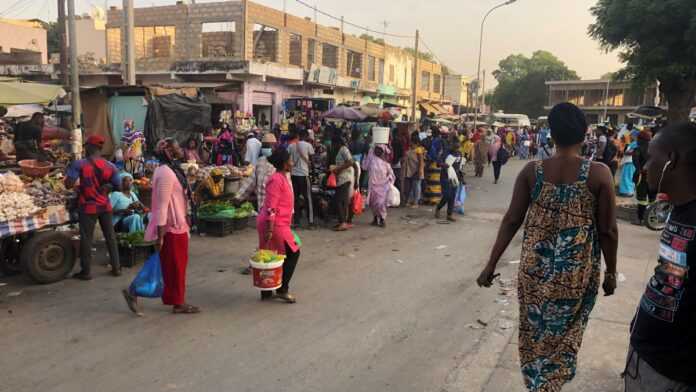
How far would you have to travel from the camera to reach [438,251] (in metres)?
8.82

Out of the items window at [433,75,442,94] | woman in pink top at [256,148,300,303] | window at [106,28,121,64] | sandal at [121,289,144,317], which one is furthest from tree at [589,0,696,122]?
window at [433,75,442,94]

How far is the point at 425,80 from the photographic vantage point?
51094mm

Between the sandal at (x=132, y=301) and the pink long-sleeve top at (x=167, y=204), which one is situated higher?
the pink long-sleeve top at (x=167, y=204)

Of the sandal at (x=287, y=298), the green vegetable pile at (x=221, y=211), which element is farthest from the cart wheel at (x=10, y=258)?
the sandal at (x=287, y=298)

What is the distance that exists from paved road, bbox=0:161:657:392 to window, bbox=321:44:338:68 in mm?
27770

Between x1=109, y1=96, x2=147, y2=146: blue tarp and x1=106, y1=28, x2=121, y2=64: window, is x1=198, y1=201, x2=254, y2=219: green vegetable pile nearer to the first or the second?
x1=109, y1=96, x2=147, y2=146: blue tarp

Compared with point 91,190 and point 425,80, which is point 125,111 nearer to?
point 91,190

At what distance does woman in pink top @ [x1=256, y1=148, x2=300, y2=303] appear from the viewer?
599 centimetres

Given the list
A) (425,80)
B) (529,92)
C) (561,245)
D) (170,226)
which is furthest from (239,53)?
(529,92)

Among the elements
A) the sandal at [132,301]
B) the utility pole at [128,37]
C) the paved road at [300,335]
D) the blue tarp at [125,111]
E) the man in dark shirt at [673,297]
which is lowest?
the paved road at [300,335]

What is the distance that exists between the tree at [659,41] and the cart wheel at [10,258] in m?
21.8

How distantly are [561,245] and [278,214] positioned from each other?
3.53m

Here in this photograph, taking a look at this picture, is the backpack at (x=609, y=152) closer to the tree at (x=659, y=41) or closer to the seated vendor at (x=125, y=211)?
the tree at (x=659, y=41)

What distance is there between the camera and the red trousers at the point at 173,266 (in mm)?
5508
